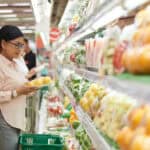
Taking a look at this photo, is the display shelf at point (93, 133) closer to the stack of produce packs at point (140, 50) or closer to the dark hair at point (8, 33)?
the stack of produce packs at point (140, 50)

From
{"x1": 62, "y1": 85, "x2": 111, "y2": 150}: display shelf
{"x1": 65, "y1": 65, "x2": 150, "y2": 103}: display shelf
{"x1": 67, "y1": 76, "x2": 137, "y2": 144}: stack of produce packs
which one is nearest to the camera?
{"x1": 65, "y1": 65, "x2": 150, "y2": 103}: display shelf

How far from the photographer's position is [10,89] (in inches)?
163

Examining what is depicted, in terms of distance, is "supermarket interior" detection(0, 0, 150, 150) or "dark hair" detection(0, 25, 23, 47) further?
"dark hair" detection(0, 25, 23, 47)

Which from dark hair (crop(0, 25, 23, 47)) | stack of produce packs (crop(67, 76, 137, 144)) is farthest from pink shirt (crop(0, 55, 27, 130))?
stack of produce packs (crop(67, 76, 137, 144))

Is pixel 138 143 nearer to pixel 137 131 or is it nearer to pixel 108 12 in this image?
pixel 137 131

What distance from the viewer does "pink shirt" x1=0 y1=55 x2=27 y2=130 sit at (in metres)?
4.07

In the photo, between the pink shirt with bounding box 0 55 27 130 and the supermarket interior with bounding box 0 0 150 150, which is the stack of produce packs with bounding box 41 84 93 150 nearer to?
the supermarket interior with bounding box 0 0 150 150

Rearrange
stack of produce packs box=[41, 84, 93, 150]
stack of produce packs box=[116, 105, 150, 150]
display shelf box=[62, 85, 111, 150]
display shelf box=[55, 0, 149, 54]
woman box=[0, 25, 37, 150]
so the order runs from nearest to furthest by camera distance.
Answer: stack of produce packs box=[116, 105, 150, 150] → display shelf box=[55, 0, 149, 54] → display shelf box=[62, 85, 111, 150] → stack of produce packs box=[41, 84, 93, 150] → woman box=[0, 25, 37, 150]

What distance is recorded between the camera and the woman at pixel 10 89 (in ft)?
13.3

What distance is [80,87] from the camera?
3.74 meters

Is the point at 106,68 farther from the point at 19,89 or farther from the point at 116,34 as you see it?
the point at 19,89

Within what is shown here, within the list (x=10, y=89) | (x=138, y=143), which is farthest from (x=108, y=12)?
(x=10, y=89)

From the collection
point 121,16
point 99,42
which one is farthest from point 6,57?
point 121,16

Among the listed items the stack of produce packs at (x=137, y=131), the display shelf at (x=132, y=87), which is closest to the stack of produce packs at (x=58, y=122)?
the display shelf at (x=132, y=87)
